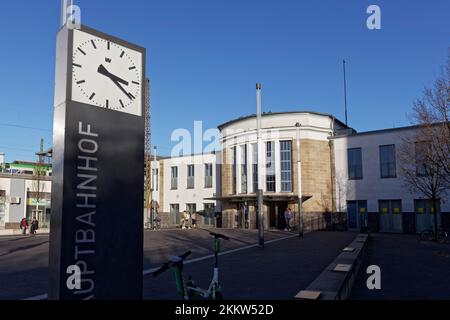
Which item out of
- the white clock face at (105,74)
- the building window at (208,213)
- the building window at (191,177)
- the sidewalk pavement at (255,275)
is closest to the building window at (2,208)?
the building window at (191,177)

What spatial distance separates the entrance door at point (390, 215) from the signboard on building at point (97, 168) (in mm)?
30180

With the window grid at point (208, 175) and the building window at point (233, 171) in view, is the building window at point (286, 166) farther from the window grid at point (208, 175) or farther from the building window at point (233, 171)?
the window grid at point (208, 175)

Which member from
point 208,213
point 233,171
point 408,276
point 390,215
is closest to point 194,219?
point 208,213

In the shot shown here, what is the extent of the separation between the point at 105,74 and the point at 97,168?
46.5 inches

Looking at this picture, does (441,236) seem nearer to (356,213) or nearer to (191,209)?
(356,213)

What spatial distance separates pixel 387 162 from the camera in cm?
3234

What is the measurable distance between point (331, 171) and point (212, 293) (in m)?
31.0

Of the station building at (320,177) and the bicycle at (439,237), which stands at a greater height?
the station building at (320,177)

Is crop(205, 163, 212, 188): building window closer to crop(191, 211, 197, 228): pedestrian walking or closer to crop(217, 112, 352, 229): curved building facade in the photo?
crop(191, 211, 197, 228): pedestrian walking

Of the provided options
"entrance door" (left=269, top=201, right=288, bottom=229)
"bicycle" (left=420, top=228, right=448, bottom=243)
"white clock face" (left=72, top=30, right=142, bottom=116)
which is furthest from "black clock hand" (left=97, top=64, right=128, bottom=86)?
"entrance door" (left=269, top=201, right=288, bottom=229)

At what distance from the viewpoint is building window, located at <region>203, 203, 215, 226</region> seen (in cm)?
4484

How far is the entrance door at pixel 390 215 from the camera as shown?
103ft

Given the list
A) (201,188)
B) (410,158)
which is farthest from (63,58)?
(201,188)
